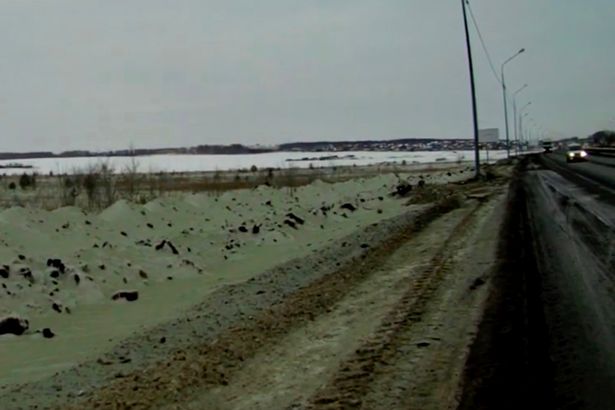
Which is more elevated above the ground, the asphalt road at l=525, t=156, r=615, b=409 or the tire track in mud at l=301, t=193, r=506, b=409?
the tire track in mud at l=301, t=193, r=506, b=409

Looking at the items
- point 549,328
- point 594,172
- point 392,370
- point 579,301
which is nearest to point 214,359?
point 392,370

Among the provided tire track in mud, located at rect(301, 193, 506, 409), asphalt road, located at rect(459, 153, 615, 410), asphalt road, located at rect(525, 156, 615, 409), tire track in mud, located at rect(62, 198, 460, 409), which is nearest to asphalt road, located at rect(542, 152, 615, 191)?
asphalt road, located at rect(525, 156, 615, 409)

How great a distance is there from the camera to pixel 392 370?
20.6 feet

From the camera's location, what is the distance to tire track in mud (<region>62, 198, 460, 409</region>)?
19.7 feet

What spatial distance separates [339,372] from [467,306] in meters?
3.02

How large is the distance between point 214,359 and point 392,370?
184 cm

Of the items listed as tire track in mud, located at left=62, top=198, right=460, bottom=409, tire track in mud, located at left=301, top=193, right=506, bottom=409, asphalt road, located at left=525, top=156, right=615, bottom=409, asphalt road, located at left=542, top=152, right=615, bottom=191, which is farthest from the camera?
asphalt road, located at left=542, top=152, right=615, bottom=191

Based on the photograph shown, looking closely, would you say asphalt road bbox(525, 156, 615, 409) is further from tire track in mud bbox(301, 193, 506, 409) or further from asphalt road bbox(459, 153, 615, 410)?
tire track in mud bbox(301, 193, 506, 409)

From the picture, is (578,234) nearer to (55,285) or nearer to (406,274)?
(406,274)

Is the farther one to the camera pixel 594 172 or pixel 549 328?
pixel 594 172

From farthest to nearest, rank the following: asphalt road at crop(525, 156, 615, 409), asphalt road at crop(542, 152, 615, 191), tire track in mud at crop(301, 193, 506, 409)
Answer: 1. asphalt road at crop(542, 152, 615, 191)
2. asphalt road at crop(525, 156, 615, 409)
3. tire track in mud at crop(301, 193, 506, 409)

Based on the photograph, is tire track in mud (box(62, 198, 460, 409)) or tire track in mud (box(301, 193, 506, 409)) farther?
tire track in mud (box(62, 198, 460, 409))

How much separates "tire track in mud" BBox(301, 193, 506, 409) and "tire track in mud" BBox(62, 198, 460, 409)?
1.03m

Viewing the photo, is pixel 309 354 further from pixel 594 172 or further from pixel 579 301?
pixel 594 172
